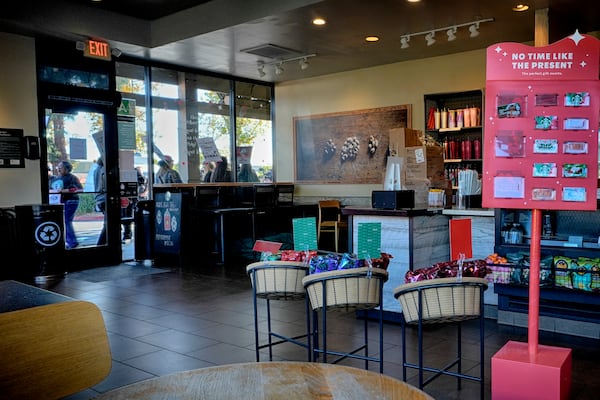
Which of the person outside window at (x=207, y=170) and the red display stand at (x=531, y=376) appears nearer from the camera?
the red display stand at (x=531, y=376)

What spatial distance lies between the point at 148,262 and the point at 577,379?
6.30 meters

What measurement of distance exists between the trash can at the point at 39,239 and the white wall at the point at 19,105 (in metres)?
0.43

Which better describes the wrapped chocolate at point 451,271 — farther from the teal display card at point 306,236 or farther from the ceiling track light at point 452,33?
the ceiling track light at point 452,33

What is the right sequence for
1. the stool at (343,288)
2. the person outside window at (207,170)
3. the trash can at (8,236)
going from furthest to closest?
the person outside window at (207,170) → the trash can at (8,236) → the stool at (343,288)

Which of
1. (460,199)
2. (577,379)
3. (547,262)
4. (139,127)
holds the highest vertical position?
(139,127)

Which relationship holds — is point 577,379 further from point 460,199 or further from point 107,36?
point 107,36

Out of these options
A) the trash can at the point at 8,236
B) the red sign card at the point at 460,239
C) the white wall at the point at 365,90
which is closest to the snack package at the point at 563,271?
the red sign card at the point at 460,239

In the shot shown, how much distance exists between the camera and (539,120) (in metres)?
2.66

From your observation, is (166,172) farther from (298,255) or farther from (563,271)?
(563,271)

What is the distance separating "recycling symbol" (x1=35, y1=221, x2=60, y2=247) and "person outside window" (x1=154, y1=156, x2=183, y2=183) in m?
1.99

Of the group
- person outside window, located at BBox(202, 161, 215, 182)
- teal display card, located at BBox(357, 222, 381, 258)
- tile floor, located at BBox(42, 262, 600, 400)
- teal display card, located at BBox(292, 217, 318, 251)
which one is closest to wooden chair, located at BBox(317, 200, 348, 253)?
person outside window, located at BBox(202, 161, 215, 182)

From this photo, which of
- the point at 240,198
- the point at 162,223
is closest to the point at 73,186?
the point at 162,223

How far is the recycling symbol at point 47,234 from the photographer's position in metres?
6.74

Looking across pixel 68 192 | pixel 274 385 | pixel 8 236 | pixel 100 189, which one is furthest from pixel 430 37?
pixel 274 385
